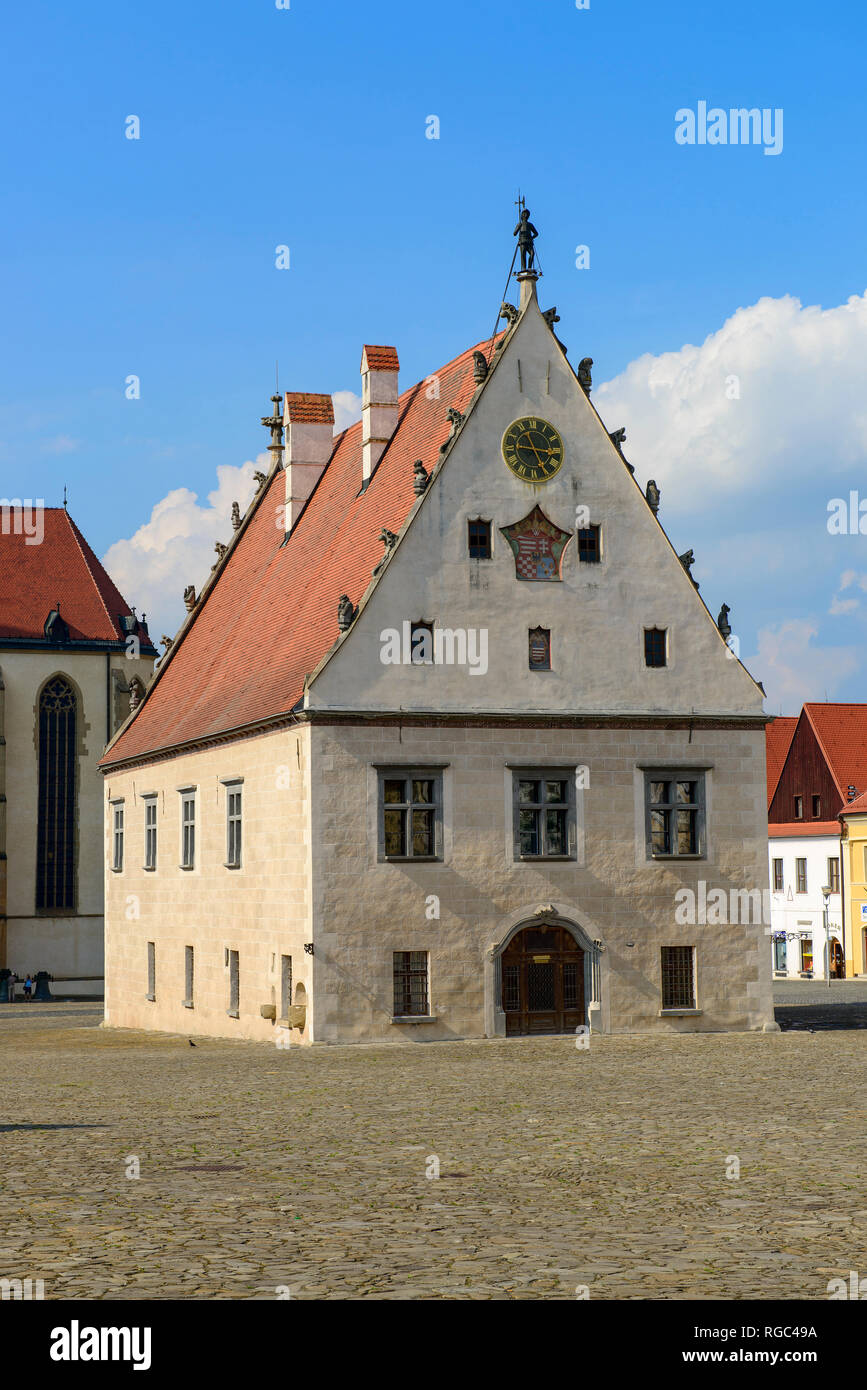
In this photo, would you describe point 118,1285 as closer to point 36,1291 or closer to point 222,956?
point 36,1291

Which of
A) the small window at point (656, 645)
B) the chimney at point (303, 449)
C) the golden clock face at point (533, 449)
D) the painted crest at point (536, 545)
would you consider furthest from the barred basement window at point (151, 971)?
the golden clock face at point (533, 449)

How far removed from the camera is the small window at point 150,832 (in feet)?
151

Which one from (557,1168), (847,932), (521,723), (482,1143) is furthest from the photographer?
(847,932)

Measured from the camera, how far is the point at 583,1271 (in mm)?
10453

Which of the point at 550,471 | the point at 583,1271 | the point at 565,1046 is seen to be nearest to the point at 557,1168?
the point at 583,1271

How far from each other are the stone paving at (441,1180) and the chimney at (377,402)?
1653cm

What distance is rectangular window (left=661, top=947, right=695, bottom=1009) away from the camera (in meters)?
35.3

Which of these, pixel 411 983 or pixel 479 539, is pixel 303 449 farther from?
pixel 411 983

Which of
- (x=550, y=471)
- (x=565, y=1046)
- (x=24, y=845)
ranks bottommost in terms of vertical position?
(x=565, y=1046)

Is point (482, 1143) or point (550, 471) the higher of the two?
point (550, 471)

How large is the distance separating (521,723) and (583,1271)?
80.4ft

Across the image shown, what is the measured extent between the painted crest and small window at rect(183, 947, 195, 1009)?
45.2 ft

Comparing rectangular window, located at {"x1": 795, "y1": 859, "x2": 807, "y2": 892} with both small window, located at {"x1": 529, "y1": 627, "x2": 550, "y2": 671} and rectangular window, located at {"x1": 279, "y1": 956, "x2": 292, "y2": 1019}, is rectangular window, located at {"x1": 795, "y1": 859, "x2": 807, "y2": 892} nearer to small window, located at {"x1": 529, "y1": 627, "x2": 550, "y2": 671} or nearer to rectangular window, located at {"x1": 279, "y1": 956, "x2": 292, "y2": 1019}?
small window, located at {"x1": 529, "y1": 627, "x2": 550, "y2": 671}

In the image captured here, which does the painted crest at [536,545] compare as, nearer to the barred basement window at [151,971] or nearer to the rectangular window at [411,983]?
the rectangular window at [411,983]
